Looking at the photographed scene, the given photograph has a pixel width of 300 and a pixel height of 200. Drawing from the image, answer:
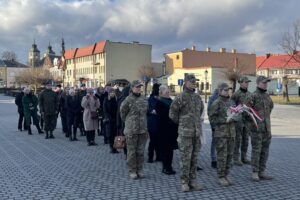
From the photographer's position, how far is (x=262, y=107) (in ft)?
22.8

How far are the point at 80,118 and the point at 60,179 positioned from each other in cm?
568

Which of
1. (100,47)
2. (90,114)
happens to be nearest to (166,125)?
(90,114)

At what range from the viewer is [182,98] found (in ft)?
21.0

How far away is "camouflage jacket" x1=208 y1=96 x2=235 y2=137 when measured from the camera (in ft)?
22.1

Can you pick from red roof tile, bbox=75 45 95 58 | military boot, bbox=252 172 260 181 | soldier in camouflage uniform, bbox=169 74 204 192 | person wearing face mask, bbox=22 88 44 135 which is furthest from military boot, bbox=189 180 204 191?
red roof tile, bbox=75 45 95 58

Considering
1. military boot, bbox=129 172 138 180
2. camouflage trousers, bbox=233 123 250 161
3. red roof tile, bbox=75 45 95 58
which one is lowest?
military boot, bbox=129 172 138 180

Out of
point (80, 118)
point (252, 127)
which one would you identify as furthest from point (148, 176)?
point (80, 118)

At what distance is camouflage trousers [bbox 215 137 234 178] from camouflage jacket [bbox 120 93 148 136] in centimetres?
151

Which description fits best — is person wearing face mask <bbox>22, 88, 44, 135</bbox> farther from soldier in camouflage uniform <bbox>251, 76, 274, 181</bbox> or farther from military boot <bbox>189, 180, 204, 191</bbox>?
soldier in camouflage uniform <bbox>251, 76, 274, 181</bbox>

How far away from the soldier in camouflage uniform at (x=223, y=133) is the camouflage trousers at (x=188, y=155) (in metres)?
0.49

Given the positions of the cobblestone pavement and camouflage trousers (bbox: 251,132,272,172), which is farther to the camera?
camouflage trousers (bbox: 251,132,272,172)

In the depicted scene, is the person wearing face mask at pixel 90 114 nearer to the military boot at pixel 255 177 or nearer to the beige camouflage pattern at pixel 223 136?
the beige camouflage pattern at pixel 223 136

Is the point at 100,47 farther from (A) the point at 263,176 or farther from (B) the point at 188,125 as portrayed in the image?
(B) the point at 188,125

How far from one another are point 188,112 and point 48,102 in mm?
8142
